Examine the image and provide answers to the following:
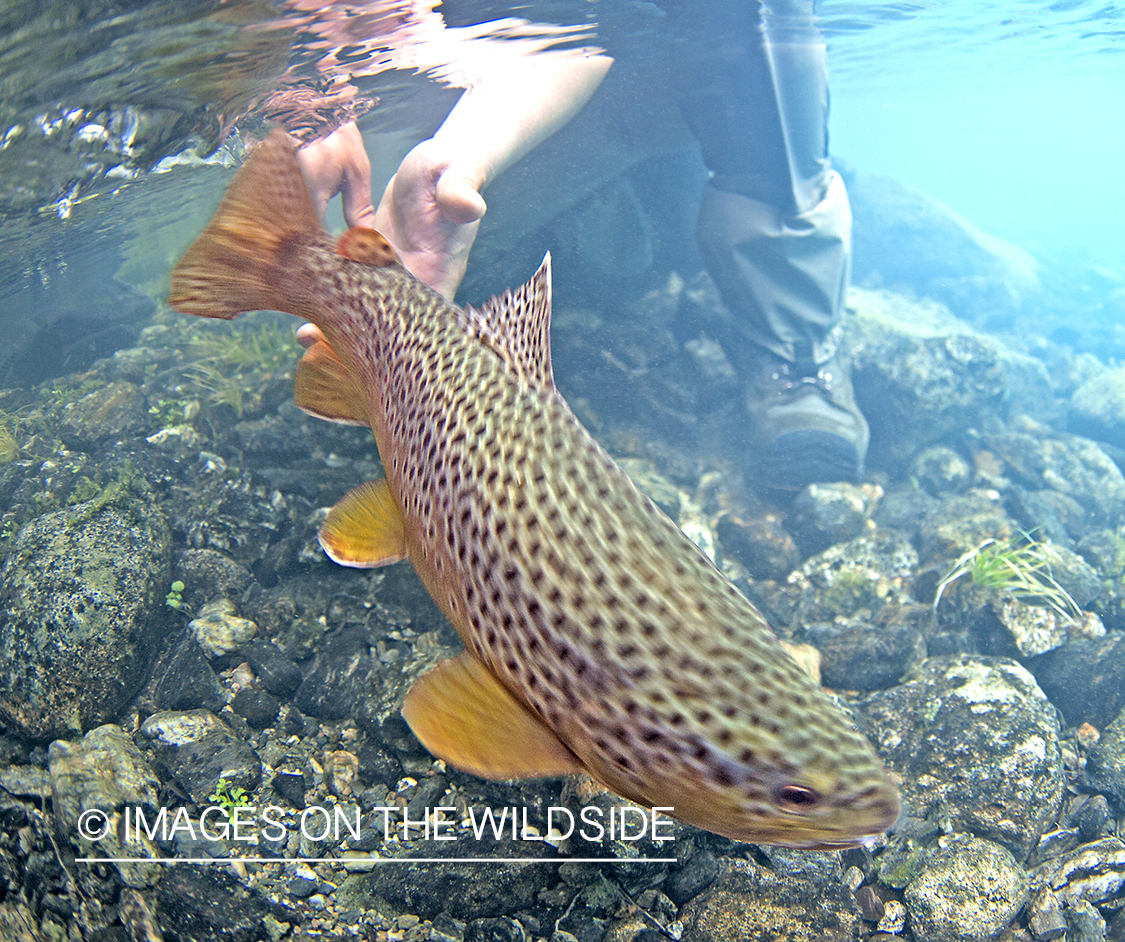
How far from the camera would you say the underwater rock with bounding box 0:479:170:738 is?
3072mm

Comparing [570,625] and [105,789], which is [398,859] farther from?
[570,625]

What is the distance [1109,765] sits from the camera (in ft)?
12.0

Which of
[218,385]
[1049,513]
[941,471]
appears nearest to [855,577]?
[941,471]

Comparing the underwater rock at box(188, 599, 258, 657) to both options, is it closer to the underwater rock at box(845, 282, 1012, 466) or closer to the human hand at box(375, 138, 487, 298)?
the human hand at box(375, 138, 487, 298)

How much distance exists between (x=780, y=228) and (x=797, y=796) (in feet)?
22.8

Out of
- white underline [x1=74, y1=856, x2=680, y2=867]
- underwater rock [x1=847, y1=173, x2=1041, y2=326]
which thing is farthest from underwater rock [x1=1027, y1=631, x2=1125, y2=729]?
underwater rock [x1=847, y1=173, x2=1041, y2=326]

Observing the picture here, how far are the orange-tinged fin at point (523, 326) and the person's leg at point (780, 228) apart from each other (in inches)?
220

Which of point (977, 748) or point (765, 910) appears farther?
point (977, 748)

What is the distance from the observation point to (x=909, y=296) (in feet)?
63.2

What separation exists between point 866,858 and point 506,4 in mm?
9061

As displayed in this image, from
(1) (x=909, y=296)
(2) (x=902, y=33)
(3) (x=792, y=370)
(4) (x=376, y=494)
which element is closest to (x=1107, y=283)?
(1) (x=909, y=296)

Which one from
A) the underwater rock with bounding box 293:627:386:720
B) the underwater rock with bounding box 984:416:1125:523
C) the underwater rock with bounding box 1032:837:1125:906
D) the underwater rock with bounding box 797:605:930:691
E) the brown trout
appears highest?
the brown trout

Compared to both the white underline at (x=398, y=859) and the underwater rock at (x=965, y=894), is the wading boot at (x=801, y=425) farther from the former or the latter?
the white underline at (x=398, y=859)

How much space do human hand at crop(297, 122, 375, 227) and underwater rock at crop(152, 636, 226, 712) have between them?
354cm
